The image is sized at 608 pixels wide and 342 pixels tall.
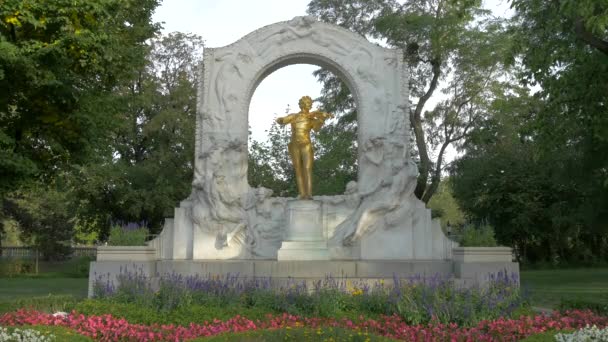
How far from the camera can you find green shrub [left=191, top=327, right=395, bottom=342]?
22.4 ft

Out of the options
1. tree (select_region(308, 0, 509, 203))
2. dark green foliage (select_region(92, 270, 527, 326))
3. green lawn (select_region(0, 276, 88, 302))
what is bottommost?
green lawn (select_region(0, 276, 88, 302))

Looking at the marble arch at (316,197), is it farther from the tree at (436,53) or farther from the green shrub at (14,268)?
the green shrub at (14,268)

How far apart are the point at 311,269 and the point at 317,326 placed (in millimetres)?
4695

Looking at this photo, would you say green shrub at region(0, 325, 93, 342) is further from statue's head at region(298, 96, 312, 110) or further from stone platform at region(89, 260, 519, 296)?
statue's head at region(298, 96, 312, 110)

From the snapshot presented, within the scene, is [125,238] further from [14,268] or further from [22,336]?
[14,268]

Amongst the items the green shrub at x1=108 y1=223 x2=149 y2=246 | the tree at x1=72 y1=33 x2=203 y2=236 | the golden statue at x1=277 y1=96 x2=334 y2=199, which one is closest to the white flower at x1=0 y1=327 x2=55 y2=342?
the green shrub at x1=108 y1=223 x2=149 y2=246

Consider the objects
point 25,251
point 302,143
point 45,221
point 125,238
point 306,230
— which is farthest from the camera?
point 25,251

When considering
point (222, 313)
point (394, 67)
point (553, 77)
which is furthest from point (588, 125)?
point (222, 313)

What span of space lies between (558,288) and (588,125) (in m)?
5.26

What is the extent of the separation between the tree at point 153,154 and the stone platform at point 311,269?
14.2 metres

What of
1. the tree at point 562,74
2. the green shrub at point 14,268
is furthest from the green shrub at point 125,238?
the green shrub at point 14,268

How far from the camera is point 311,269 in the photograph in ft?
42.5

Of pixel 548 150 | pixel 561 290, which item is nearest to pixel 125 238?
pixel 548 150

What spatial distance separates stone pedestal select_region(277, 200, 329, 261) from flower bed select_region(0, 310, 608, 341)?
501 centimetres
